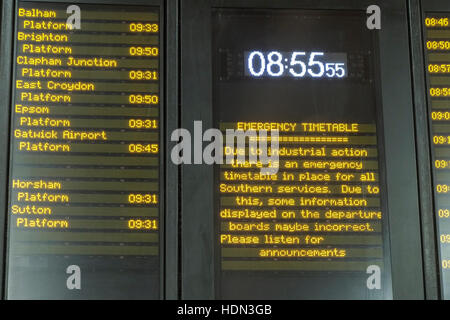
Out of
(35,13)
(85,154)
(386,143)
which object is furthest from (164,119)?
(386,143)

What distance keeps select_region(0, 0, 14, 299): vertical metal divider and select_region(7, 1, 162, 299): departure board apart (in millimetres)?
31

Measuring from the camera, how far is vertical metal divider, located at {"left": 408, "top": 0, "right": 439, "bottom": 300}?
4.03m

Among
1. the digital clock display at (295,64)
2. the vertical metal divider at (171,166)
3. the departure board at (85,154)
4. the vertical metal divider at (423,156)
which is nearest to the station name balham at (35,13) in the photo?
the departure board at (85,154)

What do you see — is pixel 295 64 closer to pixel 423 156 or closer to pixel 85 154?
pixel 423 156

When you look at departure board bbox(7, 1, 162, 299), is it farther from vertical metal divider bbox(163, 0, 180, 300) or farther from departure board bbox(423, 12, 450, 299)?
departure board bbox(423, 12, 450, 299)

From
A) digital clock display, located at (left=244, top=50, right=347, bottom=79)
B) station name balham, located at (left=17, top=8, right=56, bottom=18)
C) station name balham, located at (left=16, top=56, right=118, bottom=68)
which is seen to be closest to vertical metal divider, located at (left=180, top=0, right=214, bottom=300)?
digital clock display, located at (left=244, top=50, right=347, bottom=79)

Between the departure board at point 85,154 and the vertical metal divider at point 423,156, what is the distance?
135cm

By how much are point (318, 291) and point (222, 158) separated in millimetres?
823

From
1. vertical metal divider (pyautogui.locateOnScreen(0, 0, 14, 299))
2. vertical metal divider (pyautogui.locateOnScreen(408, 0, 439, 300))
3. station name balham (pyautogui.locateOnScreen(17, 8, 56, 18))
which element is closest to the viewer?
vertical metal divider (pyautogui.locateOnScreen(0, 0, 14, 299))

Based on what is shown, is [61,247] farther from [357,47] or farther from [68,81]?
[357,47]

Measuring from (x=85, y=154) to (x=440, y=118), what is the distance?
186 centimetres

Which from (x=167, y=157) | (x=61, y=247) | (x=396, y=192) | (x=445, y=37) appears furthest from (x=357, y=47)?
(x=61, y=247)

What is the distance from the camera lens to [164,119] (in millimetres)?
4113

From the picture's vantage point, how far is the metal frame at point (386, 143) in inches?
157
